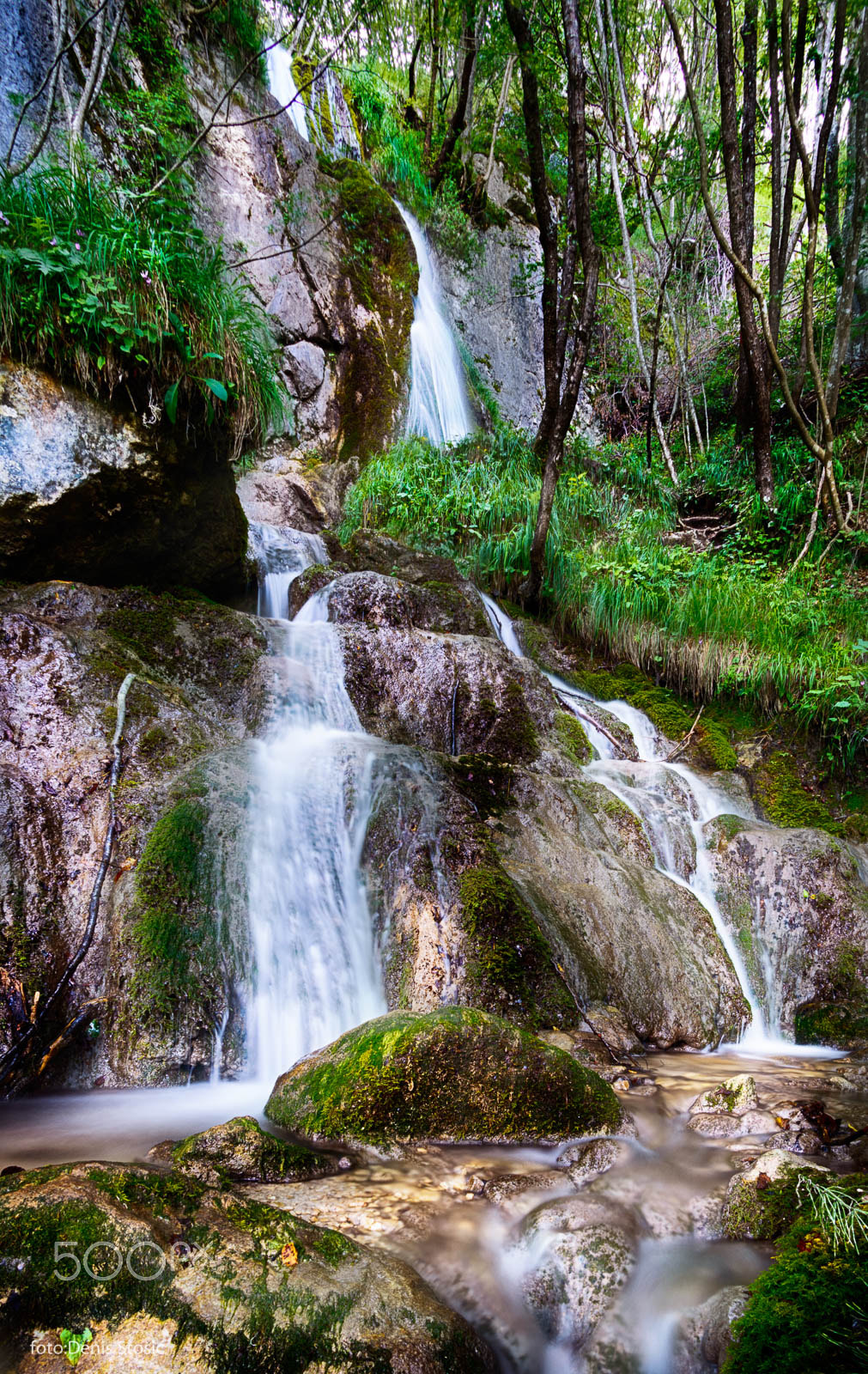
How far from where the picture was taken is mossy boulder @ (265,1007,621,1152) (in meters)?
2.39

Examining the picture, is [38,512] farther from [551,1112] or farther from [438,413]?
[438,413]

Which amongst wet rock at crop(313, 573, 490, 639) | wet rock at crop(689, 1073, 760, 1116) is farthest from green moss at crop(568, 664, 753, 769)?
wet rock at crop(689, 1073, 760, 1116)

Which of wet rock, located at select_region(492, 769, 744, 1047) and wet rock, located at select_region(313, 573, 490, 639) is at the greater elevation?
wet rock, located at select_region(313, 573, 490, 639)

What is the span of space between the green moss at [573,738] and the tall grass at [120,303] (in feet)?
11.4

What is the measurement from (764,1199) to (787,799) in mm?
4653

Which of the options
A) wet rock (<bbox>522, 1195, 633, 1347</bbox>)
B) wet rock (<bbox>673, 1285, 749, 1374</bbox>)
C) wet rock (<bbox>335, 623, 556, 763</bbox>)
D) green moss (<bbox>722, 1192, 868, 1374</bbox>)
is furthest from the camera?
wet rock (<bbox>335, 623, 556, 763</bbox>)

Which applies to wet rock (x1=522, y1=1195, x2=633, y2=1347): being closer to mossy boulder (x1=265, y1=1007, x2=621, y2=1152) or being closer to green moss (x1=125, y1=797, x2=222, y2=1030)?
mossy boulder (x1=265, y1=1007, x2=621, y2=1152)

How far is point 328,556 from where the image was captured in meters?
7.64

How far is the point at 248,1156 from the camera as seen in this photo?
6.89 feet

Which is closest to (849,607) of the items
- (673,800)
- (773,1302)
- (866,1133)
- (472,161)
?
(673,800)

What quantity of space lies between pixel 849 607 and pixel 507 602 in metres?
3.50

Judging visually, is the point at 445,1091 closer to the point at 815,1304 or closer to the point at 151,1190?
the point at 151,1190

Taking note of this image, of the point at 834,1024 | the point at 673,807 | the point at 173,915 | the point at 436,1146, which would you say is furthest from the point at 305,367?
the point at 436,1146

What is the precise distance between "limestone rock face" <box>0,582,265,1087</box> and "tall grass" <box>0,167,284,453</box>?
167 centimetres
